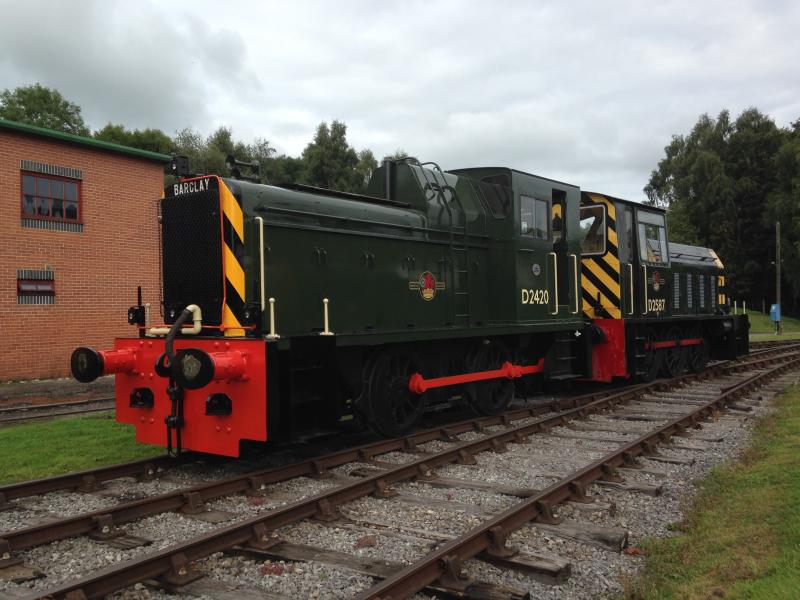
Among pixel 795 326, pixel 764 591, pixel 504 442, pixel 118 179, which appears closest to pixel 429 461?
pixel 504 442

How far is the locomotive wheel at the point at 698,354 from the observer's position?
14422 millimetres

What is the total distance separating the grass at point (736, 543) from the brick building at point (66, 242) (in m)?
12.8

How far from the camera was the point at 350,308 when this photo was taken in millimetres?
7059

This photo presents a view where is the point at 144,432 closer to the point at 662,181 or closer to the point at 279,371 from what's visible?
the point at 279,371

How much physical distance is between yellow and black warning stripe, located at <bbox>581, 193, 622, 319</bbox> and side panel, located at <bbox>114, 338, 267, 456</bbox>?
7.83 m

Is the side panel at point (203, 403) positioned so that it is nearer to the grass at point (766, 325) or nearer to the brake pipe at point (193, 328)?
the brake pipe at point (193, 328)

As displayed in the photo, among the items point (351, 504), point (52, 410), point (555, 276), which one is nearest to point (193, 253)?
point (351, 504)

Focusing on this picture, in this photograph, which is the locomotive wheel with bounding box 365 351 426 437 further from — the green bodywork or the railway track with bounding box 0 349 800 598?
the green bodywork

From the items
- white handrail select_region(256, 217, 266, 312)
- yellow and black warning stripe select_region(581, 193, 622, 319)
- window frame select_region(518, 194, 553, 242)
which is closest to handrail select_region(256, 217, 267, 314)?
white handrail select_region(256, 217, 266, 312)

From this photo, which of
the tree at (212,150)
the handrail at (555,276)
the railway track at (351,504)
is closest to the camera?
the railway track at (351,504)

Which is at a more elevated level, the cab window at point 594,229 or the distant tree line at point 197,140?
the distant tree line at point 197,140

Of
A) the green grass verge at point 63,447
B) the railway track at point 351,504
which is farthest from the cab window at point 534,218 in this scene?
the green grass verge at point 63,447

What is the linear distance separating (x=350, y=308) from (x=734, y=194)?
48.8m

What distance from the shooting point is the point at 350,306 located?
706 centimetres
